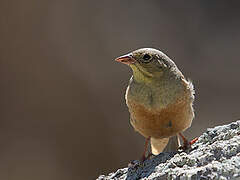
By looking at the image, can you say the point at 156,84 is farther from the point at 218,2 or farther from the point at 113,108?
the point at 218,2

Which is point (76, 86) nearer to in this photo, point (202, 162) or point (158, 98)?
point (158, 98)

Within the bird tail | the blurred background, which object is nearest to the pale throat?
the bird tail

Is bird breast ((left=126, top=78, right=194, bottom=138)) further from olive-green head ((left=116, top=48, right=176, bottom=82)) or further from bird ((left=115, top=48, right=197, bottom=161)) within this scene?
olive-green head ((left=116, top=48, right=176, bottom=82))

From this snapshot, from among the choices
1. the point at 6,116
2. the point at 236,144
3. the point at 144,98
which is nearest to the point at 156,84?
the point at 144,98

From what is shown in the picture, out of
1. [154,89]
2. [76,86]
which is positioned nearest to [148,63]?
[154,89]

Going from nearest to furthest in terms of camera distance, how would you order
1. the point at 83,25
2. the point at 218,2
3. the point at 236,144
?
the point at 236,144
the point at 83,25
the point at 218,2

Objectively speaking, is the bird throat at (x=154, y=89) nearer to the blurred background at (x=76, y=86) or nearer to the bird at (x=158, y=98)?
the bird at (x=158, y=98)
